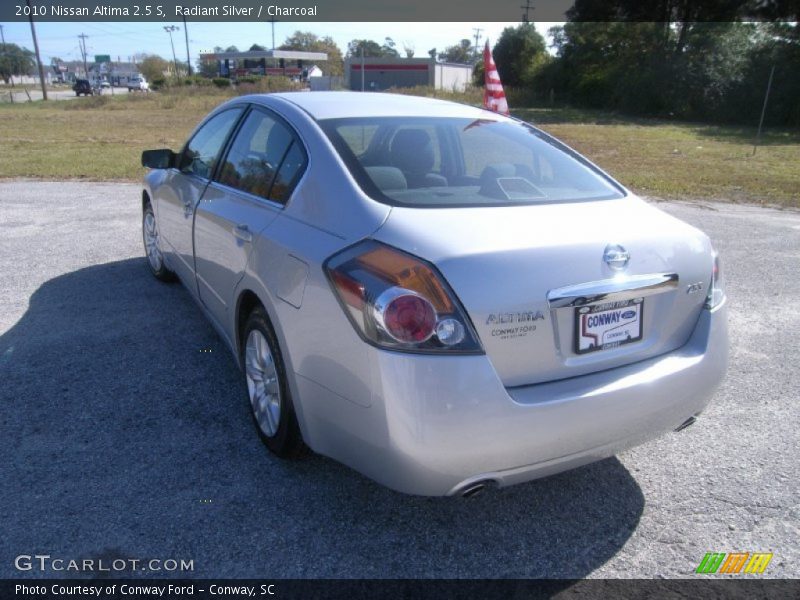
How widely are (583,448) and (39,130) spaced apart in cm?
2523

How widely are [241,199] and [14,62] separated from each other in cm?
12385

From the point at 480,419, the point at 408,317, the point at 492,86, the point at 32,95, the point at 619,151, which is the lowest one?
the point at 32,95

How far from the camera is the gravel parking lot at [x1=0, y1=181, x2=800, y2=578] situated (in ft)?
8.04

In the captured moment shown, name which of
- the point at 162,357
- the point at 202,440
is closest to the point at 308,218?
the point at 202,440

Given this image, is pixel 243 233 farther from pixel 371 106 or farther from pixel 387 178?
pixel 371 106

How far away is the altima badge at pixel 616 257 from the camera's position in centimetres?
235

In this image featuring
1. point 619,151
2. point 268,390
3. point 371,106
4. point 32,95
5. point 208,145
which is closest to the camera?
point 268,390

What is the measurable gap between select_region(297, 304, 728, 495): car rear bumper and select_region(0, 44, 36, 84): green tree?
110009 mm

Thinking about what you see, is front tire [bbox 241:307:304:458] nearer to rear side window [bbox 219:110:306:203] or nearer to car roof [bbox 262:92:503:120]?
rear side window [bbox 219:110:306:203]

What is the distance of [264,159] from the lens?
331cm

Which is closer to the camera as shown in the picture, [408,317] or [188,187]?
[408,317]

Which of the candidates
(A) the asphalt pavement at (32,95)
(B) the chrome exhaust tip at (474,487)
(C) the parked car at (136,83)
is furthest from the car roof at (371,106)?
(C) the parked car at (136,83)

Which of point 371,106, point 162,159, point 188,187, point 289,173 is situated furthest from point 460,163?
point 162,159

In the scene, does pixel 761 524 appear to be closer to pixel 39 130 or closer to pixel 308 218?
pixel 308 218
